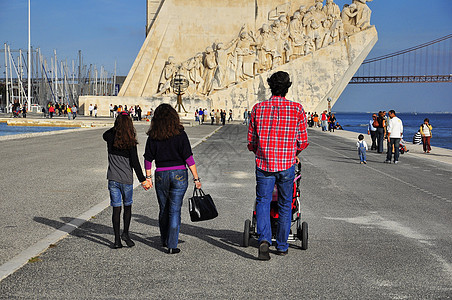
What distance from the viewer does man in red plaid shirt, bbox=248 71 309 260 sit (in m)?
4.80

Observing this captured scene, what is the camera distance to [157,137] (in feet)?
16.5

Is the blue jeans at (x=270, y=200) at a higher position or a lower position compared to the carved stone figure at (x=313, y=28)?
lower

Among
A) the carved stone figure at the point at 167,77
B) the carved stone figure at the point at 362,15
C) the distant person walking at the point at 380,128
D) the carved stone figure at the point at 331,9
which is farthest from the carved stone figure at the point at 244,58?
the distant person walking at the point at 380,128

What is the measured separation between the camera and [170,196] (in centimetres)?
505

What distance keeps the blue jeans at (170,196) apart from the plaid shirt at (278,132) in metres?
0.70

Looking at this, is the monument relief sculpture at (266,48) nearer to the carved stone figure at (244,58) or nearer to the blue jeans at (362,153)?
the carved stone figure at (244,58)

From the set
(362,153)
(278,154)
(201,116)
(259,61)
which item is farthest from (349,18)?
(278,154)

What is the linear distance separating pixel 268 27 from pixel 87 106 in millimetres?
16941

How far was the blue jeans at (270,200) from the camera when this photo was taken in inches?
189

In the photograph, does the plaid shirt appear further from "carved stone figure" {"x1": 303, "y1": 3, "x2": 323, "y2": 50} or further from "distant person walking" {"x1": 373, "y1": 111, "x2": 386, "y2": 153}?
"carved stone figure" {"x1": 303, "y1": 3, "x2": 323, "y2": 50}

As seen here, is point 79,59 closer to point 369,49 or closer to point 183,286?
point 369,49

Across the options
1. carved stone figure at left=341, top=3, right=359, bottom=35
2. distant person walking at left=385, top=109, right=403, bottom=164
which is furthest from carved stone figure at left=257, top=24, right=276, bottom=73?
distant person walking at left=385, top=109, right=403, bottom=164

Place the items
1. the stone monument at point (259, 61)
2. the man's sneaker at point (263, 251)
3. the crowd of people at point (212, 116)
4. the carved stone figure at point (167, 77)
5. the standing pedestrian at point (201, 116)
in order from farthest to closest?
1. the carved stone figure at point (167, 77)
2. the stone monument at point (259, 61)
3. the standing pedestrian at point (201, 116)
4. the crowd of people at point (212, 116)
5. the man's sneaker at point (263, 251)

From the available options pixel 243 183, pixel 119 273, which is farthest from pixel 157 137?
pixel 243 183
